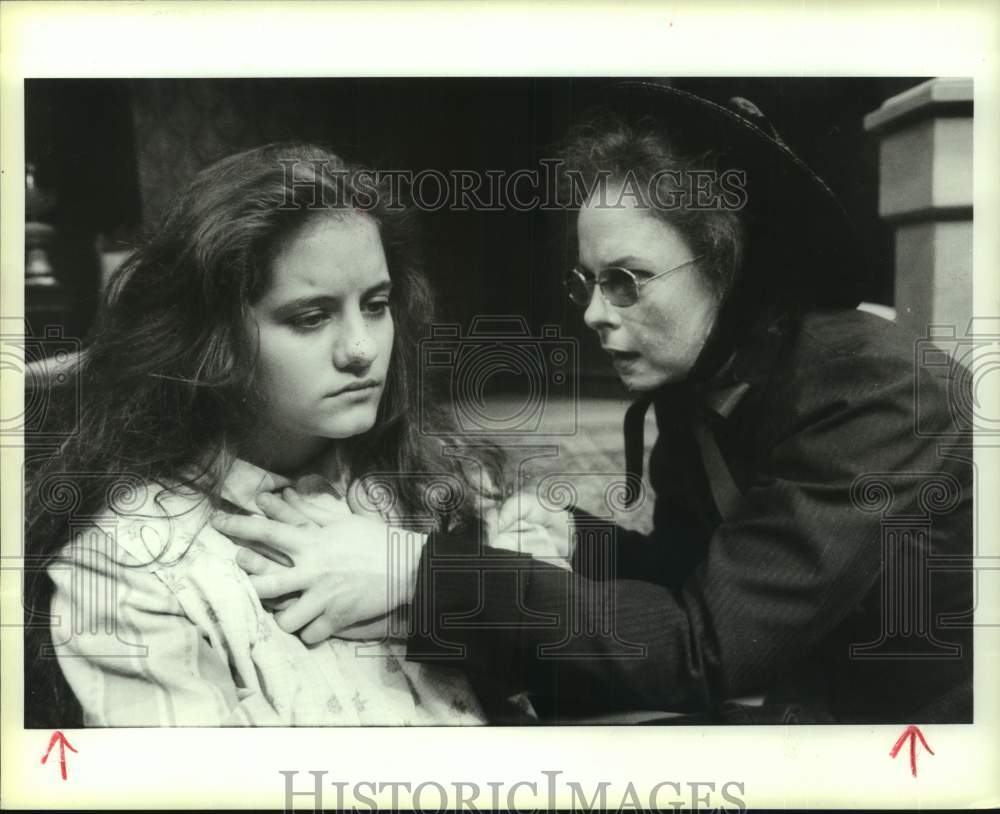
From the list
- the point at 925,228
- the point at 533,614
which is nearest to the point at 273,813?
the point at 533,614

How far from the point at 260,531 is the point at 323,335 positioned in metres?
0.70

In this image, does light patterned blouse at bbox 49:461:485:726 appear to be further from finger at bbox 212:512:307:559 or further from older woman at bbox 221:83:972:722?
older woman at bbox 221:83:972:722

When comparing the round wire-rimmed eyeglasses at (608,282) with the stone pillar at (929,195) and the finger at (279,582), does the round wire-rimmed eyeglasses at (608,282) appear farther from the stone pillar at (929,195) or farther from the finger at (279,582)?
the finger at (279,582)

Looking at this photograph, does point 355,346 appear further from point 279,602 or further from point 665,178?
point 665,178

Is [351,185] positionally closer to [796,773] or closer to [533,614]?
[533,614]

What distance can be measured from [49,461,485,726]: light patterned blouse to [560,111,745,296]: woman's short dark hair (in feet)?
4.78

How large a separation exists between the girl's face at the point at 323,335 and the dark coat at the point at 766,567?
595mm

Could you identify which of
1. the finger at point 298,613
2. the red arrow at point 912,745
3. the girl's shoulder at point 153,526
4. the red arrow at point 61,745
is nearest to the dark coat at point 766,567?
the red arrow at point 912,745

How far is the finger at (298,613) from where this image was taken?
3.53 meters

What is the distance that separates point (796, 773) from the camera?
3635 mm

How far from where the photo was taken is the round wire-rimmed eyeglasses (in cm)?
356

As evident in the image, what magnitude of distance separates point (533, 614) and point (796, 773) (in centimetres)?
108

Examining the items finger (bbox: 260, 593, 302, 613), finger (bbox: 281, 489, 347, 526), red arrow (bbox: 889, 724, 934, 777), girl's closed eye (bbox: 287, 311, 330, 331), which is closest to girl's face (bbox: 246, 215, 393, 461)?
girl's closed eye (bbox: 287, 311, 330, 331)

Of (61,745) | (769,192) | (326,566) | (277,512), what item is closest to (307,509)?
(277,512)
